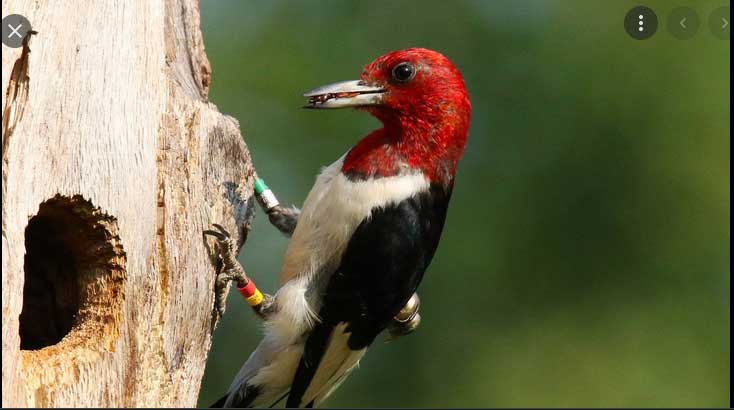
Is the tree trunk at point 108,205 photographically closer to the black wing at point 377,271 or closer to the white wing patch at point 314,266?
the white wing patch at point 314,266

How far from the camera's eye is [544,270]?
29.6 feet

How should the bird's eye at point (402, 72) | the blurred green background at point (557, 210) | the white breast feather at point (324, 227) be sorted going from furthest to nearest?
the blurred green background at point (557, 210), the bird's eye at point (402, 72), the white breast feather at point (324, 227)

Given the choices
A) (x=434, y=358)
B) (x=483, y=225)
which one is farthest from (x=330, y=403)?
(x=483, y=225)

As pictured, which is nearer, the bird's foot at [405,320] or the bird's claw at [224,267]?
the bird's claw at [224,267]

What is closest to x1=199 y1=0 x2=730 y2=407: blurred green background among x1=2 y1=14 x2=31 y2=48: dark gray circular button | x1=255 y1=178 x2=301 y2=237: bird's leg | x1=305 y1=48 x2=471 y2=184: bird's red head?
x1=255 y1=178 x2=301 y2=237: bird's leg

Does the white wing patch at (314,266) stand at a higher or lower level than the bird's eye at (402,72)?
lower

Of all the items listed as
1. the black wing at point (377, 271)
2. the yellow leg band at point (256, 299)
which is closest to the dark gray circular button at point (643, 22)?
the black wing at point (377, 271)

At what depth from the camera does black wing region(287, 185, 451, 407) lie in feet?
15.9

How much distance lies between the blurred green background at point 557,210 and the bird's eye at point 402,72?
3296mm

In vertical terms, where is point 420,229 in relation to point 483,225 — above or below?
above

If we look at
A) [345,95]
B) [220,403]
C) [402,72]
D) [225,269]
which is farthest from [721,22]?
[225,269]

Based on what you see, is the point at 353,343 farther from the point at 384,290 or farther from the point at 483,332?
the point at 483,332

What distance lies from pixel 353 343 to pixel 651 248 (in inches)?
181

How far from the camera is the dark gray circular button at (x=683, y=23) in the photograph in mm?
7688
